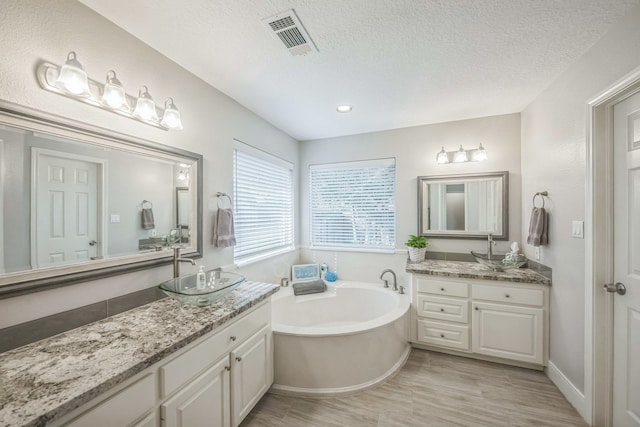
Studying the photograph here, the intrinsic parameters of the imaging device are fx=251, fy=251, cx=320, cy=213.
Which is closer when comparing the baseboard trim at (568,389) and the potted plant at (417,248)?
the baseboard trim at (568,389)

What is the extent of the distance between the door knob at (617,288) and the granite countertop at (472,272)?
598mm

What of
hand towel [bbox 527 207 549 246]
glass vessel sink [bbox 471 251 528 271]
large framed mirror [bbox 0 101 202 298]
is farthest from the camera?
glass vessel sink [bbox 471 251 528 271]

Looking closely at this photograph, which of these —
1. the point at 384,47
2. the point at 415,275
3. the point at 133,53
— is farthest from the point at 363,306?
the point at 133,53

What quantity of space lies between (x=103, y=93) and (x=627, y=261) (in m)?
3.12

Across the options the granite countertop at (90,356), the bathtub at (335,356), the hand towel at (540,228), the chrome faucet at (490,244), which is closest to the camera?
the granite countertop at (90,356)

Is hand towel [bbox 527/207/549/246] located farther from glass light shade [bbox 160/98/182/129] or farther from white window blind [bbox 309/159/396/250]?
glass light shade [bbox 160/98/182/129]

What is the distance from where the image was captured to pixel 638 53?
51.4 inches

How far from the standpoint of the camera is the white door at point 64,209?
1144 millimetres

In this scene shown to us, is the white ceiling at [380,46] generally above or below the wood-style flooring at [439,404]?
above

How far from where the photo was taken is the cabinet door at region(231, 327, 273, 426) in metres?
1.53

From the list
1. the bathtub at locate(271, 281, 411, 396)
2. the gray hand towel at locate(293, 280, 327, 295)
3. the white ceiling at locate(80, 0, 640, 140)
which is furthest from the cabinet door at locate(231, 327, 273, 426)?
the white ceiling at locate(80, 0, 640, 140)

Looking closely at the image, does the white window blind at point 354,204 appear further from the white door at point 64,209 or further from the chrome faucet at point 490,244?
the white door at point 64,209

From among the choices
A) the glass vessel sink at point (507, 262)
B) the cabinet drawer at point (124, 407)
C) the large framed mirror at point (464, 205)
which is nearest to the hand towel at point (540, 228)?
the glass vessel sink at point (507, 262)

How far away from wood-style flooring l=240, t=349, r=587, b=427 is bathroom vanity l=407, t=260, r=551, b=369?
0.21m
